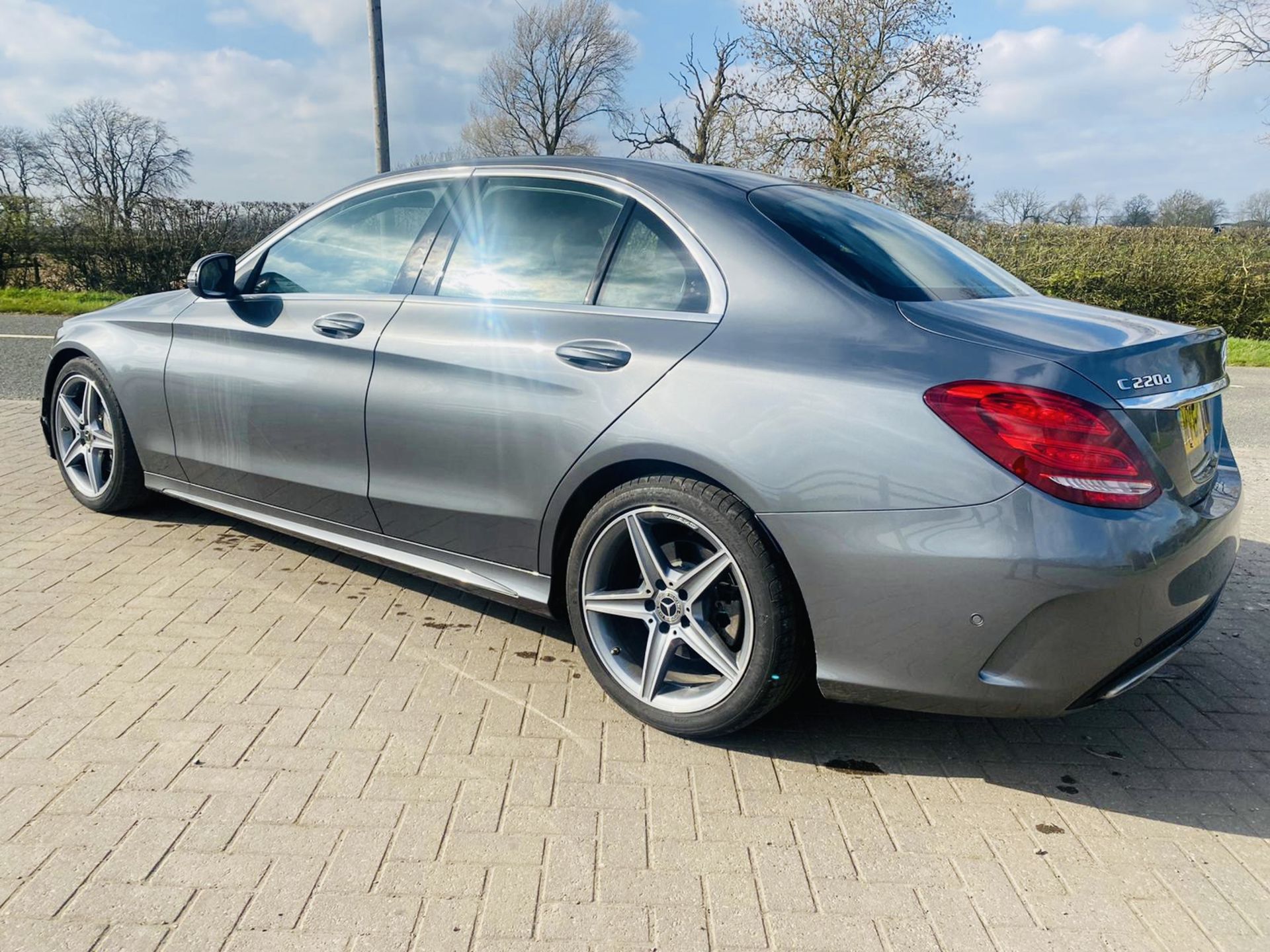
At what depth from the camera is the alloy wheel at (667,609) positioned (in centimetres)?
266

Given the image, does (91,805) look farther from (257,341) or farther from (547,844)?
(257,341)

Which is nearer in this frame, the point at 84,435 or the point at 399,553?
the point at 399,553

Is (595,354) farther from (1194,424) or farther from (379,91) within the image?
(379,91)

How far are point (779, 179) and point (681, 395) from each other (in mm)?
1166

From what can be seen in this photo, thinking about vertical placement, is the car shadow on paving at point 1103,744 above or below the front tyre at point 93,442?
below

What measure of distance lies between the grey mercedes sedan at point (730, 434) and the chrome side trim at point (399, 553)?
1cm

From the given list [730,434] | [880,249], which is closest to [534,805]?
[730,434]

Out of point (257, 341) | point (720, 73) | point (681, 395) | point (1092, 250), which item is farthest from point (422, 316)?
point (720, 73)

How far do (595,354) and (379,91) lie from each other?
35.2ft

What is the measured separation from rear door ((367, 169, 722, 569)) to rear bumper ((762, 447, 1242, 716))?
2.31 ft

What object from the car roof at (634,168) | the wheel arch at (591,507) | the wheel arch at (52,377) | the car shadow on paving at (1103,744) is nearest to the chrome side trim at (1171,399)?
the wheel arch at (591,507)

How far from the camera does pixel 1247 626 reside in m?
3.74

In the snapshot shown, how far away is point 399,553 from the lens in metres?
3.43

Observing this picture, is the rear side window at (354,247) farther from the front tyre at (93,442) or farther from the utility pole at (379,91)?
the utility pole at (379,91)
